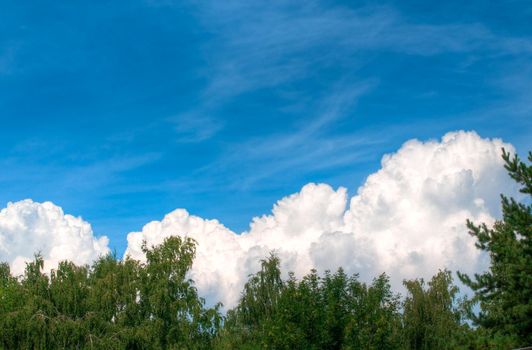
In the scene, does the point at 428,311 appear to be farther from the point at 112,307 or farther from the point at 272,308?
the point at 112,307

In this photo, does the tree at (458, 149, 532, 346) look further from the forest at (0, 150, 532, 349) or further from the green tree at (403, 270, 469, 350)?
the green tree at (403, 270, 469, 350)

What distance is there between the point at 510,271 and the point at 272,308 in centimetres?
2774

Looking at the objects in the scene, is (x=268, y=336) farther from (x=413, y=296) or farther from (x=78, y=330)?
(x=413, y=296)

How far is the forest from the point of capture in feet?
76.6

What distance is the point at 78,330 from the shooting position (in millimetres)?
35500

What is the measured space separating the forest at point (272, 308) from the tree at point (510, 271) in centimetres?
4

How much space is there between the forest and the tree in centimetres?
4

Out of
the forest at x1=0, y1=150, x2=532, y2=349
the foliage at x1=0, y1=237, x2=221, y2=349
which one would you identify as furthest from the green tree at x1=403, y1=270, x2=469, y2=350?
the foliage at x1=0, y1=237, x2=221, y2=349

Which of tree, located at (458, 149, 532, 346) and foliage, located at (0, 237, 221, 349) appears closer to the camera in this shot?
tree, located at (458, 149, 532, 346)

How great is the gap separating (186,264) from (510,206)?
22.3 meters

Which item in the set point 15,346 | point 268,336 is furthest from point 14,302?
point 268,336

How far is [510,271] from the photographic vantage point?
72.6 ft

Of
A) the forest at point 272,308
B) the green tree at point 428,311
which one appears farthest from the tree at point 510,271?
the green tree at point 428,311

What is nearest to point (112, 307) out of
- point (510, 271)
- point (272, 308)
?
point (272, 308)
